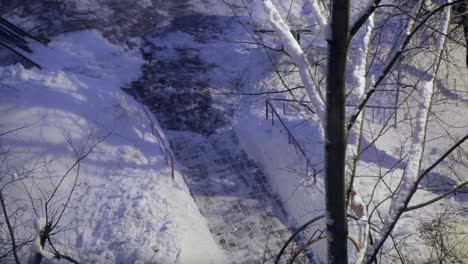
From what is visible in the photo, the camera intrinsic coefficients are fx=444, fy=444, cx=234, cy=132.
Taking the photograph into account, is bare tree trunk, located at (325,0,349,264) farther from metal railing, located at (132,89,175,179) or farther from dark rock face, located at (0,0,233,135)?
dark rock face, located at (0,0,233,135)

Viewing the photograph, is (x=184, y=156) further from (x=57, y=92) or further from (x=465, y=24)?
(x=465, y=24)

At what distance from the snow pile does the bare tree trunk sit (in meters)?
3.72

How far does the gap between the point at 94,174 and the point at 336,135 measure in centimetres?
623

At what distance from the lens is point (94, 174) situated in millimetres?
8812

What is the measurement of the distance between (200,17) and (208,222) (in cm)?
863

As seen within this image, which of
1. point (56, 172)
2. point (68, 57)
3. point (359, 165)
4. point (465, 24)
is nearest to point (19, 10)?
point (68, 57)

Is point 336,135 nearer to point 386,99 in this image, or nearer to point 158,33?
point 386,99

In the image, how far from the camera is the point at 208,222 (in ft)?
28.1

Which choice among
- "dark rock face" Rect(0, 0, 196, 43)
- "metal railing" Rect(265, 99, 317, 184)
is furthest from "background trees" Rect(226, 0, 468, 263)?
"dark rock face" Rect(0, 0, 196, 43)

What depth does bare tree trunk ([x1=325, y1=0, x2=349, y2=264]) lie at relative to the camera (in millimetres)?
3527

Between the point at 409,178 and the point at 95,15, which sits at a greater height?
the point at 95,15

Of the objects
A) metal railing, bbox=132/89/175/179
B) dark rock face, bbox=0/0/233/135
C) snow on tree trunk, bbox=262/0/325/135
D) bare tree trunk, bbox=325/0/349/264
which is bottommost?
bare tree trunk, bbox=325/0/349/264

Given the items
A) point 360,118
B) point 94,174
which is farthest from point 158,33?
point 360,118

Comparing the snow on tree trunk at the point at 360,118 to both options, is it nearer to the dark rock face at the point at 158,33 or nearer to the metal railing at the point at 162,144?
the metal railing at the point at 162,144
